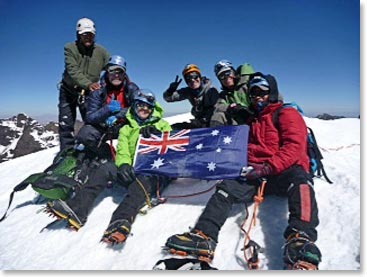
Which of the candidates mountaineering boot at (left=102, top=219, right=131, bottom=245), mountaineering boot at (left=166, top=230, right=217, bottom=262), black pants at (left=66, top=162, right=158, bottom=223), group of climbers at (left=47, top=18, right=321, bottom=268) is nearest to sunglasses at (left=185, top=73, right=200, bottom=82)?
group of climbers at (left=47, top=18, right=321, bottom=268)

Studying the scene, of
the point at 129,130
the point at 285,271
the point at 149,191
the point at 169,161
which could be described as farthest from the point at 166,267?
the point at 129,130

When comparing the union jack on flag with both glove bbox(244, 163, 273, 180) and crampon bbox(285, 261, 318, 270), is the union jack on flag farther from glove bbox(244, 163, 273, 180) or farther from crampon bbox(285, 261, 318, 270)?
crampon bbox(285, 261, 318, 270)

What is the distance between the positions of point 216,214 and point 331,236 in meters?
0.96

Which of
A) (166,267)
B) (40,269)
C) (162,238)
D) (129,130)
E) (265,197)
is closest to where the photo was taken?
(166,267)

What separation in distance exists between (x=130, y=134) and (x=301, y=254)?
8.17 ft

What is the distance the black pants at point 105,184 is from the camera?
3154mm

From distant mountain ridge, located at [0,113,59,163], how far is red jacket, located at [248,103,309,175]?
33712 millimetres

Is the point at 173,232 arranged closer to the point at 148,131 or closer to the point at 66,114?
the point at 148,131

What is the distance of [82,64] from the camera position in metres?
4.80

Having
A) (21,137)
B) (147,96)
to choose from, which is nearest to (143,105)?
(147,96)

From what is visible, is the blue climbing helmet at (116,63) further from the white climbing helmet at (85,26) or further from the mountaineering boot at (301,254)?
the mountaineering boot at (301,254)

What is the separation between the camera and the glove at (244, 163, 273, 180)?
295 cm

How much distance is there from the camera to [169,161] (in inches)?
143

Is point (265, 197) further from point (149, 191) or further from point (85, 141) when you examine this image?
point (85, 141)
